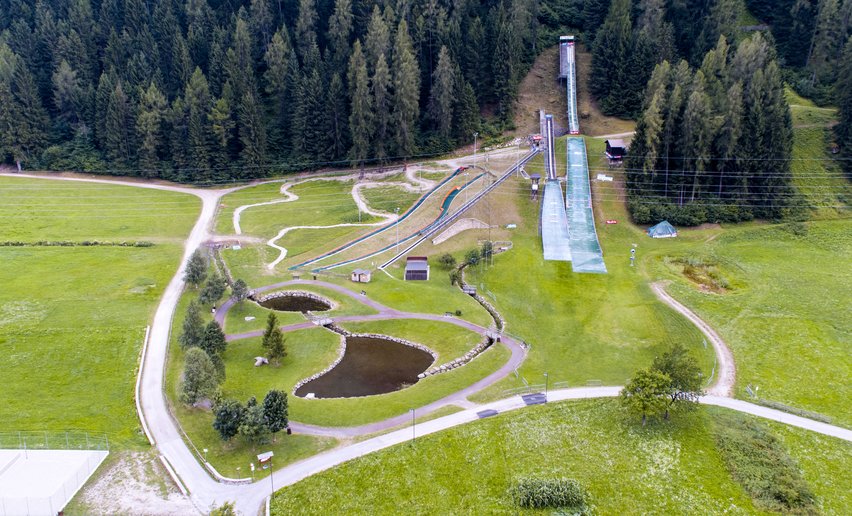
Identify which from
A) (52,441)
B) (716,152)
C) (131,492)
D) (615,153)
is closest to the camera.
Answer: (131,492)

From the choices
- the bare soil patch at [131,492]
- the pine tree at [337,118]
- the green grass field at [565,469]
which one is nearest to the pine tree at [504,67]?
the pine tree at [337,118]

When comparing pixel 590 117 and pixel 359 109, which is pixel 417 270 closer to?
pixel 359 109

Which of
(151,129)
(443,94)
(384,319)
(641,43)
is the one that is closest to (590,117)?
(641,43)

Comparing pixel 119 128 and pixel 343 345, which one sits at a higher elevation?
pixel 119 128

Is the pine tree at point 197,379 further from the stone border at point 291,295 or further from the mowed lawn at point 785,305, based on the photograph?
the mowed lawn at point 785,305

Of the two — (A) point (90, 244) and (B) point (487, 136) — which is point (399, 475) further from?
(B) point (487, 136)

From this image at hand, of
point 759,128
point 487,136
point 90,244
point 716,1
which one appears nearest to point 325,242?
point 90,244

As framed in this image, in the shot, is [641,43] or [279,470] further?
[641,43]
